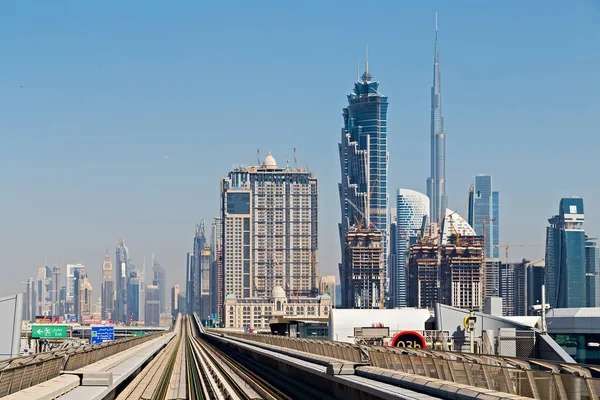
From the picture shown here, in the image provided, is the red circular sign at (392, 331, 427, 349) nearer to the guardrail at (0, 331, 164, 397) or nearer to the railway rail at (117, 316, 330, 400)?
the railway rail at (117, 316, 330, 400)

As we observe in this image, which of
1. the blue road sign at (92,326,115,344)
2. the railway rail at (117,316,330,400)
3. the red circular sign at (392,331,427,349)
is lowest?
the blue road sign at (92,326,115,344)

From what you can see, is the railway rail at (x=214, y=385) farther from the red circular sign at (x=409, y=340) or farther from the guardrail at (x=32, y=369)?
the guardrail at (x=32, y=369)

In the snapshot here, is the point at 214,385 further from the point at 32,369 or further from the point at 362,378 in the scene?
the point at 32,369

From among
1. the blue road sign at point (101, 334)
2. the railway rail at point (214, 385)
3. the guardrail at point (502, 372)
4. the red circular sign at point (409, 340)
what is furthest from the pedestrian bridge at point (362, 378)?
the blue road sign at point (101, 334)

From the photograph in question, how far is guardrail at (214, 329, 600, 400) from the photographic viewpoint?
50.3 feet

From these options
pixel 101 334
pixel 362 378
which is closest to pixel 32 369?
pixel 362 378

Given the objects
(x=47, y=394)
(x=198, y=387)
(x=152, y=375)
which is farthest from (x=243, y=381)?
(x=47, y=394)

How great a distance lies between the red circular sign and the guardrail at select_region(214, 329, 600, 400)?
14352mm

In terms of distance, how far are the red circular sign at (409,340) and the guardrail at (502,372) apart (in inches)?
565

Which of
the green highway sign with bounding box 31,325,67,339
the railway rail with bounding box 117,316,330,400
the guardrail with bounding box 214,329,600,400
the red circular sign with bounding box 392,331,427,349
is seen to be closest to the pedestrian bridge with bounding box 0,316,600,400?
the guardrail with bounding box 214,329,600,400

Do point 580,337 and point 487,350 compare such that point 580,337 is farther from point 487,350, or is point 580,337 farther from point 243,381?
point 243,381

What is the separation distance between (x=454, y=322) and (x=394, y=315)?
801cm

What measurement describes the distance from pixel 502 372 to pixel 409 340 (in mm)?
26072

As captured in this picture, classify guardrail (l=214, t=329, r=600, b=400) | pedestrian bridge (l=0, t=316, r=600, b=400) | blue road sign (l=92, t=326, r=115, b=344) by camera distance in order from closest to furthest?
guardrail (l=214, t=329, r=600, b=400), pedestrian bridge (l=0, t=316, r=600, b=400), blue road sign (l=92, t=326, r=115, b=344)
